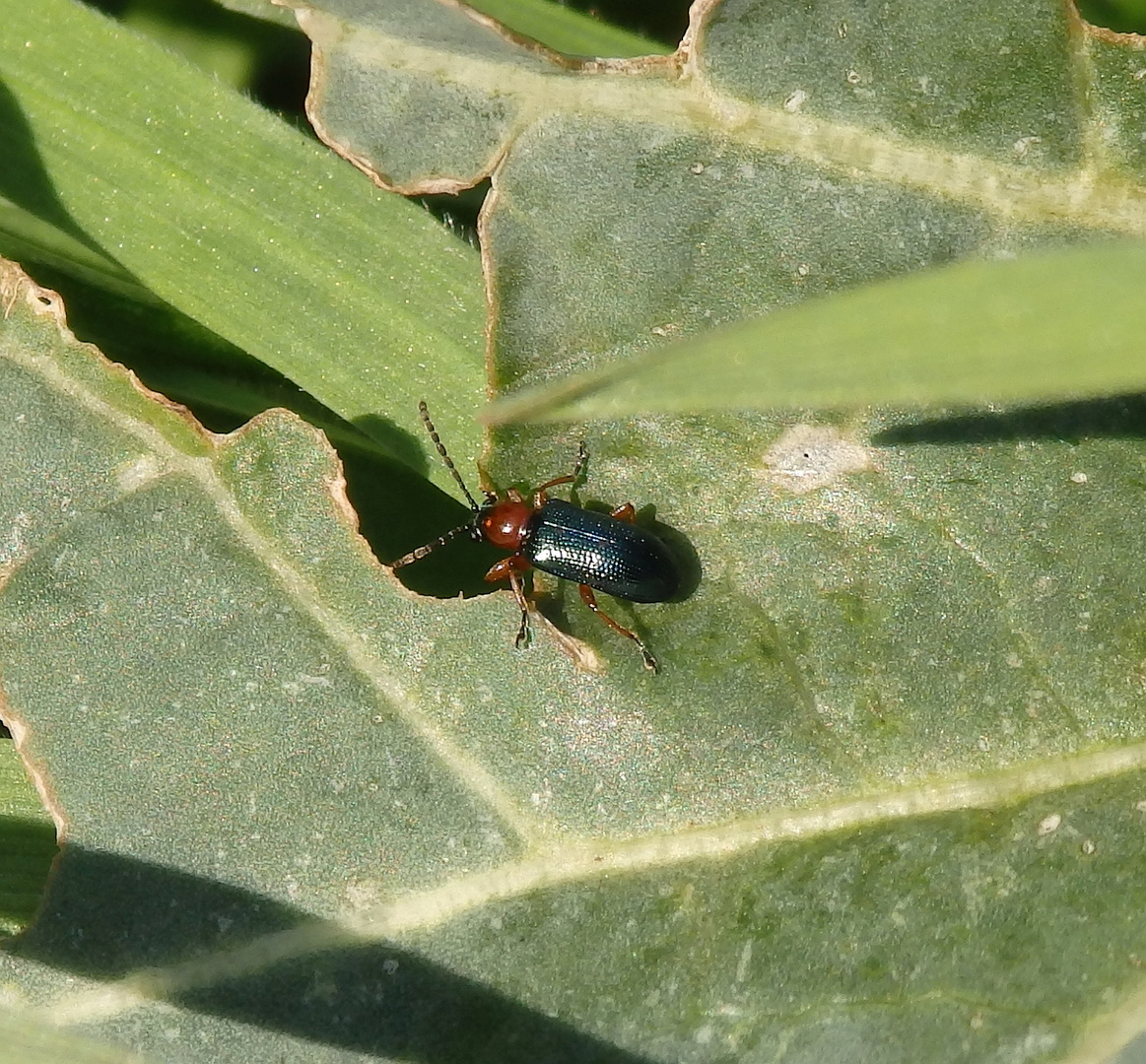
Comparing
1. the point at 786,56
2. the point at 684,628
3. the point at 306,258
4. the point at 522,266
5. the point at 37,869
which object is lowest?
the point at 37,869

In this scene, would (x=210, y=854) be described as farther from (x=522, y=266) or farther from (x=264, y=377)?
(x=522, y=266)

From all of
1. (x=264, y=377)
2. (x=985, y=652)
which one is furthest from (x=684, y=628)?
(x=264, y=377)

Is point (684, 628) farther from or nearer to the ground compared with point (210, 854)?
farther from the ground

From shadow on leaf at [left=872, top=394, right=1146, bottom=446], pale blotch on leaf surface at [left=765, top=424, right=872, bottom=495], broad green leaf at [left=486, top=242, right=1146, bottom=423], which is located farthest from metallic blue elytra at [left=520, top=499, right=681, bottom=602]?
broad green leaf at [left=486, top=242, right=1146, bottom=423]

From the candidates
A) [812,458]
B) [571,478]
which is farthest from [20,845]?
[812,458]

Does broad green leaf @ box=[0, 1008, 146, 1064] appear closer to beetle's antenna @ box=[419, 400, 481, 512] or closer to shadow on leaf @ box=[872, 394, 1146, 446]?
beetle's antenna @ box=[419, 400, 481, 512]

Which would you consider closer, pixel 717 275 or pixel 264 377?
pixel 717 275

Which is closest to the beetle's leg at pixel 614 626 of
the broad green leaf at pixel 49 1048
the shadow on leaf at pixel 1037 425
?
the shadow on leaf at pixel 1037 425

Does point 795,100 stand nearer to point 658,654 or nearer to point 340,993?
point 658,654
